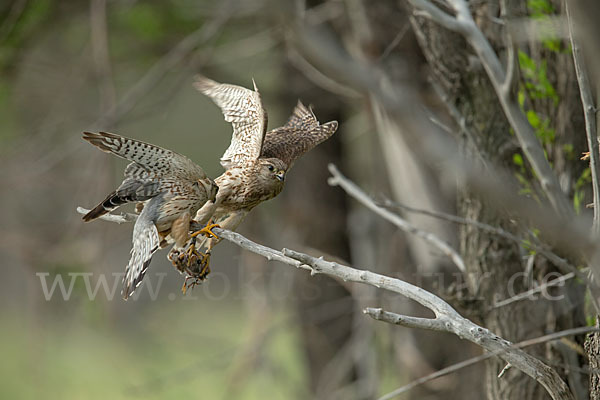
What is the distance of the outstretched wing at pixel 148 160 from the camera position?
249 cm

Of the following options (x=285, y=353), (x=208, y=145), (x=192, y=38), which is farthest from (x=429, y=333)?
(x=208, y=145)

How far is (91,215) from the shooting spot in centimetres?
264

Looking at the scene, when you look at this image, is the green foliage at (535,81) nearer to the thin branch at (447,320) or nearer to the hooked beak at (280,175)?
the hooked beak at (280,175)

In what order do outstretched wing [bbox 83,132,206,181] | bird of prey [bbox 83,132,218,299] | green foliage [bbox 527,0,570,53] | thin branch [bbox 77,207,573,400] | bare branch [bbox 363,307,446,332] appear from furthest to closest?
green foliage [bbox 527,0,570,53]
bird of prey [bbox 83,132,218,299]
outstretched wing [bbox 83,132,206,181]
thin branch [bbox 77,207,573,400]
bare branch [bbox 363,307,446,332]

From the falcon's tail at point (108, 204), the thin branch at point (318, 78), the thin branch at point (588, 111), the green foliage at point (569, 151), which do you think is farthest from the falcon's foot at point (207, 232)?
Result: the thin branch at point (318, 78)

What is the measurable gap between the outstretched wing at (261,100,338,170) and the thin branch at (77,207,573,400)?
138cm

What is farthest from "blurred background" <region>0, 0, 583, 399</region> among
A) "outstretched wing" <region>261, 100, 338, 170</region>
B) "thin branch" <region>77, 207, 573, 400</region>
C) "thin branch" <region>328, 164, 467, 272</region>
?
"thin branch" <region>77, 207, 573, 400</region>

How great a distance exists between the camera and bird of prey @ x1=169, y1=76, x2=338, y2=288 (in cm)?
A: 301

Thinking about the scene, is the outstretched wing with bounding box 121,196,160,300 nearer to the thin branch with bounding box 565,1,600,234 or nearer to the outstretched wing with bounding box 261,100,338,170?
the outstretched wing with bounding box 261,100,338,170

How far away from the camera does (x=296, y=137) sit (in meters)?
3.72

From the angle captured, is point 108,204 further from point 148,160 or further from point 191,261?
point 191,261

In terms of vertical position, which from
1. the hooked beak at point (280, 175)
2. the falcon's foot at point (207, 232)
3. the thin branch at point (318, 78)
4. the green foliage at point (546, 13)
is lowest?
the falcon's foot at point (207, 232)

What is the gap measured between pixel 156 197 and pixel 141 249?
237 millimetres

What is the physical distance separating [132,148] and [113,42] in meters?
4.63
